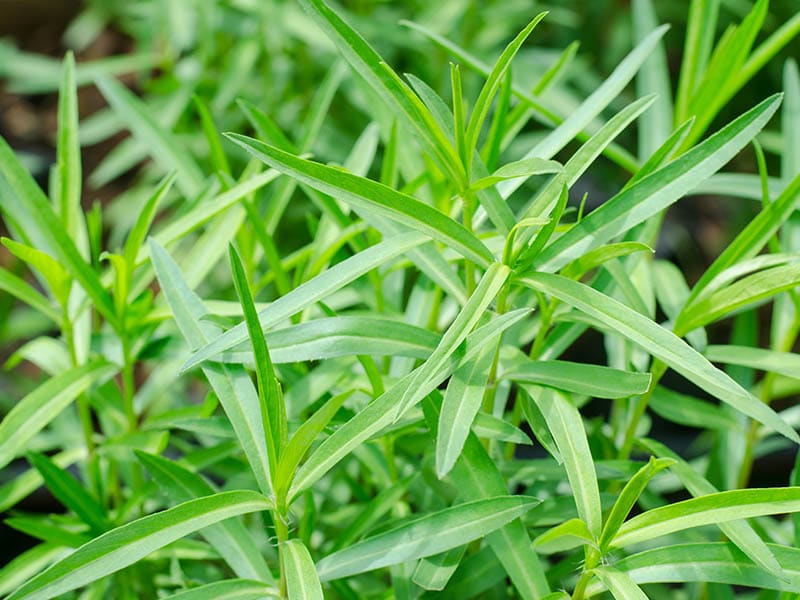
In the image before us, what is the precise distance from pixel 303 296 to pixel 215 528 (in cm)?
15

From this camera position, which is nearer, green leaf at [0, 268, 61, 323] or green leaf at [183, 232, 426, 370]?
green leaf at [183, 232, 426, 370]

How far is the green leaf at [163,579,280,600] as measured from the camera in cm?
44

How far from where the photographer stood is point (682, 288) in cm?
62

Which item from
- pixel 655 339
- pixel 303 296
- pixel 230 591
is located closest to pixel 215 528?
pixel 230 591

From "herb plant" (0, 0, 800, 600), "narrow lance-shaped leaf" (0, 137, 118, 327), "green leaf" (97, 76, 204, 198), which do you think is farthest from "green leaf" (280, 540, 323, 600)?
"green leaf" (97, 76, 204, 198)

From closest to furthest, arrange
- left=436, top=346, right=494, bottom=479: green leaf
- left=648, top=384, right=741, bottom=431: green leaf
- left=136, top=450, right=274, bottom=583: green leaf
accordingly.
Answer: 1. left=436, top=346, right=494, bottom=479: green leaf
2. left=136, top=450, right=274, bottom=583: green leaf
3. left=648, top=384, right=741, bottom=431: green leaf

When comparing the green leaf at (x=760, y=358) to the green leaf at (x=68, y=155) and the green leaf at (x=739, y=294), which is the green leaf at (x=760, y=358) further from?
the green leaf at (x=68, y=155)

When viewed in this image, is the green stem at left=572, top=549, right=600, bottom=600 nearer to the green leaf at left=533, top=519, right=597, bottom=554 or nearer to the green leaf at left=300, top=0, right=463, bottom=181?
the green leaf at left=533, top=519, right=597, bottom=554

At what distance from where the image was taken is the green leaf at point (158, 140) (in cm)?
67

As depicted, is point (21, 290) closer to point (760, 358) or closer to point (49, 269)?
point (49, 269)

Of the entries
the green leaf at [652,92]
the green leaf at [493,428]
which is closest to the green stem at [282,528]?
the green leaf at [493,428]

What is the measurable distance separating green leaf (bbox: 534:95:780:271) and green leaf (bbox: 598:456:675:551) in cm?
11

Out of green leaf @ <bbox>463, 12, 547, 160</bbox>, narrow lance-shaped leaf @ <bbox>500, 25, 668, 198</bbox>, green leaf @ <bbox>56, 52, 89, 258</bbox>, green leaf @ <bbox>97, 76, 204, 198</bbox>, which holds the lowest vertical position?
green leaf @ <bbox>463, 12, 547, 160</bbox>

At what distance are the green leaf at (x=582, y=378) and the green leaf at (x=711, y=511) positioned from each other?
0.06 metres
